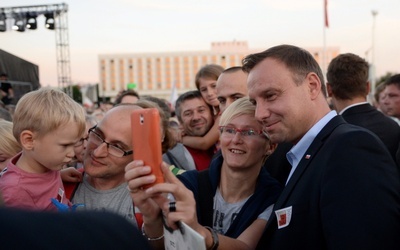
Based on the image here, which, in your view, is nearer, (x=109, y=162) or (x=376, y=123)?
(x=109, y=162)

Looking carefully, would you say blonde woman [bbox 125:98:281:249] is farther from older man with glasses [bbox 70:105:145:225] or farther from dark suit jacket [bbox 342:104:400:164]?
dark suit jacket [bbox 342:104:400:164]

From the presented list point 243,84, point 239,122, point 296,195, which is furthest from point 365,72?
point 296,195

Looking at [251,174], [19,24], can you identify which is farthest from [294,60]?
[19,24]

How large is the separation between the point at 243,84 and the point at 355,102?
1.19 m

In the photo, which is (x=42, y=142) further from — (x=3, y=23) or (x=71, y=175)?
(x=3, y=23)

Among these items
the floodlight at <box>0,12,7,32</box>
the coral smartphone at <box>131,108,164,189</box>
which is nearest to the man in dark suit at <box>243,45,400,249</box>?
the coral smartphone at <box>131,108,164,189</box>

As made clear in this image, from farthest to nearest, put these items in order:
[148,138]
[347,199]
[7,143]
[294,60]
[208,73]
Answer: [208,73], [7,143], [294,60], [347,199], [148,138]

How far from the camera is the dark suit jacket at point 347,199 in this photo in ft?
5.34

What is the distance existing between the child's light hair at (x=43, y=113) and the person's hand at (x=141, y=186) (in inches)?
27.2

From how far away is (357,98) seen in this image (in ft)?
13.6

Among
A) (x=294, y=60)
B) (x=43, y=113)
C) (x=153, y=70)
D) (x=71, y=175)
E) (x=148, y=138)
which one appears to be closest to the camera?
(x=148, y=138)

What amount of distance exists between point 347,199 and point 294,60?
2.27 ft

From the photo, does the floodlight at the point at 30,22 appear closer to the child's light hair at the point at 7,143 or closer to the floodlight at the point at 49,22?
the floodlight at the point at 49,22

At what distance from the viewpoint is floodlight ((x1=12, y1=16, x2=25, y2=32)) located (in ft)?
64.8
